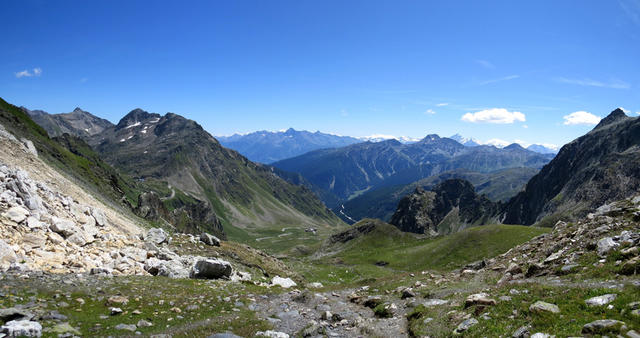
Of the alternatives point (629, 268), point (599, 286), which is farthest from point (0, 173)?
point (629, 268)

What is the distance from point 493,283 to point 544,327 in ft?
41.7

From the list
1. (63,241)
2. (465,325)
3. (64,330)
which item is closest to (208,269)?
(63,241)

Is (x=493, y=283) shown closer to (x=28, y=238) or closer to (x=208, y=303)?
(x=208, y=303)

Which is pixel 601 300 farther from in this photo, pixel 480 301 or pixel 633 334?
pixel 480 301

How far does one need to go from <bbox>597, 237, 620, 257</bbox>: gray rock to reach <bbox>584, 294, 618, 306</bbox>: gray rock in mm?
8119

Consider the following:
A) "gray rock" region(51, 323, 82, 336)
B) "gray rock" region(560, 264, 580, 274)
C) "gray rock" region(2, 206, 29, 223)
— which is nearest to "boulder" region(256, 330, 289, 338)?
"gray rock" region(51, 323, 82, 336)

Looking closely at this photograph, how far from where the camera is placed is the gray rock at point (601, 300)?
553 inches

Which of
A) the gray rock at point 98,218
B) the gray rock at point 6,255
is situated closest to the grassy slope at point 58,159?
the gray rock at point 98,218

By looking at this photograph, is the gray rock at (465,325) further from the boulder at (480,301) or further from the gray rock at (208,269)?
the gray rock at (208,269)

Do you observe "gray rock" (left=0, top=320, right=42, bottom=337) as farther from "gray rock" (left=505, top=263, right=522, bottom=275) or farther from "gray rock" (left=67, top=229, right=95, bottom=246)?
"gray rock" (left=505, top=263, right=522, bottom=275)

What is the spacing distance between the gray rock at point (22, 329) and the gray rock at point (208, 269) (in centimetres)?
1832

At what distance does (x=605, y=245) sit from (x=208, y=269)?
32.0 meters

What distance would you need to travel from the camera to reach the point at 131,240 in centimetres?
3444

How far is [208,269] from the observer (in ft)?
108
